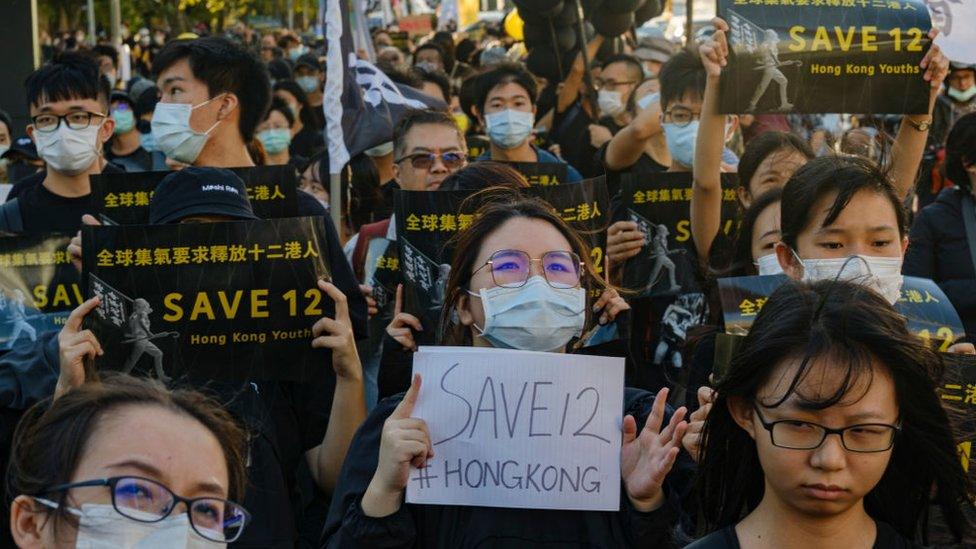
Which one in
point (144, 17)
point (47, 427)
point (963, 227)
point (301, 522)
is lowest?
point (144, 17)

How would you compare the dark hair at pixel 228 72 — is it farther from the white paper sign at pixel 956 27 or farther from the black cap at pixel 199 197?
the white paper sign at pixel 956 27

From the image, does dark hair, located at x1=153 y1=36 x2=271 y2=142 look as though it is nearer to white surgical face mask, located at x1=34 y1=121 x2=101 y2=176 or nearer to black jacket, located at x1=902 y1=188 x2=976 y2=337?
white surgical face mask, located at x1=34 y1=121 x2=101 y2=176

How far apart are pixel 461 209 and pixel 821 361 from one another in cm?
220

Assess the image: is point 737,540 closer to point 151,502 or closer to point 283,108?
point 151,502

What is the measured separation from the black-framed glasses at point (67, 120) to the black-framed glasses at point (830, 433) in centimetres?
447

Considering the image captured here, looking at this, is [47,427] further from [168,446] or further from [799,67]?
[799,67]

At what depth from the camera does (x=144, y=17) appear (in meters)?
56.9

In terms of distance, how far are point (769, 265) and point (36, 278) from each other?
2450mm

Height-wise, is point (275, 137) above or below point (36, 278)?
below

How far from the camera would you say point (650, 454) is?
3.45 m

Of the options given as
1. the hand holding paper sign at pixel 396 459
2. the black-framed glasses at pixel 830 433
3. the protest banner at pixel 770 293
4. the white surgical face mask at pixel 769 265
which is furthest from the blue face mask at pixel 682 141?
the black-framed glasses at pixel 830 433

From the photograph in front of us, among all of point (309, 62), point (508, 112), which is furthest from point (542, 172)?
point (309, 62)

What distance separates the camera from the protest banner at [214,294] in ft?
14.7

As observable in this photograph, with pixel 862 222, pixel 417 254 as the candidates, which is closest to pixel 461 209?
pixel 417 254
